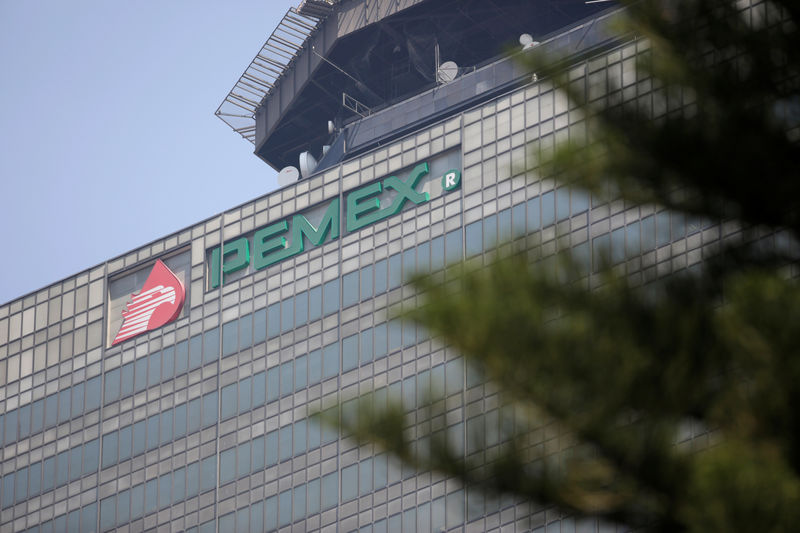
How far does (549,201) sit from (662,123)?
54634mm

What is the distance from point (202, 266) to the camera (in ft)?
290

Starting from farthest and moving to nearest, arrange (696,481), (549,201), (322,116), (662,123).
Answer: (322,116)
(549,201)
(662,123)
(696,481)

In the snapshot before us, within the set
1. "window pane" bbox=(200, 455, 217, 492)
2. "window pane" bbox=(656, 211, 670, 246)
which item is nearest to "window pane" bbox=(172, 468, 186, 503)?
"window pane" bbox=(200, 455, 217, 492)

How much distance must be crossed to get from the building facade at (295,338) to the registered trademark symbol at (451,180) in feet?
0.30

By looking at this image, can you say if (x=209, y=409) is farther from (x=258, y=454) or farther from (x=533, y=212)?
(x=533, y=212)

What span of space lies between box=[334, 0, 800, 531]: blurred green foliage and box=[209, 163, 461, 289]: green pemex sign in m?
59.8

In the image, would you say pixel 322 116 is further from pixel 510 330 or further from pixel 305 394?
pixel 510 330

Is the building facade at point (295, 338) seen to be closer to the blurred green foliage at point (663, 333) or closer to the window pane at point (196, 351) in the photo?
the window pane at point (196, 351)

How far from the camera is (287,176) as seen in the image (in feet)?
333

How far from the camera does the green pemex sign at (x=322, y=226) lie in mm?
81750

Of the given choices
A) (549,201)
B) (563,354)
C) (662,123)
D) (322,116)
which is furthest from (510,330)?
(322,116)

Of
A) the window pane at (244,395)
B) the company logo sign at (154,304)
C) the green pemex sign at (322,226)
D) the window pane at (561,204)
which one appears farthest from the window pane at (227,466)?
the window pane at (561,204)

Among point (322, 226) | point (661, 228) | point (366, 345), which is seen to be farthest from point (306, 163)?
point (661, 228)

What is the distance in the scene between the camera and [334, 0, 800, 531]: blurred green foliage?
16359mm
